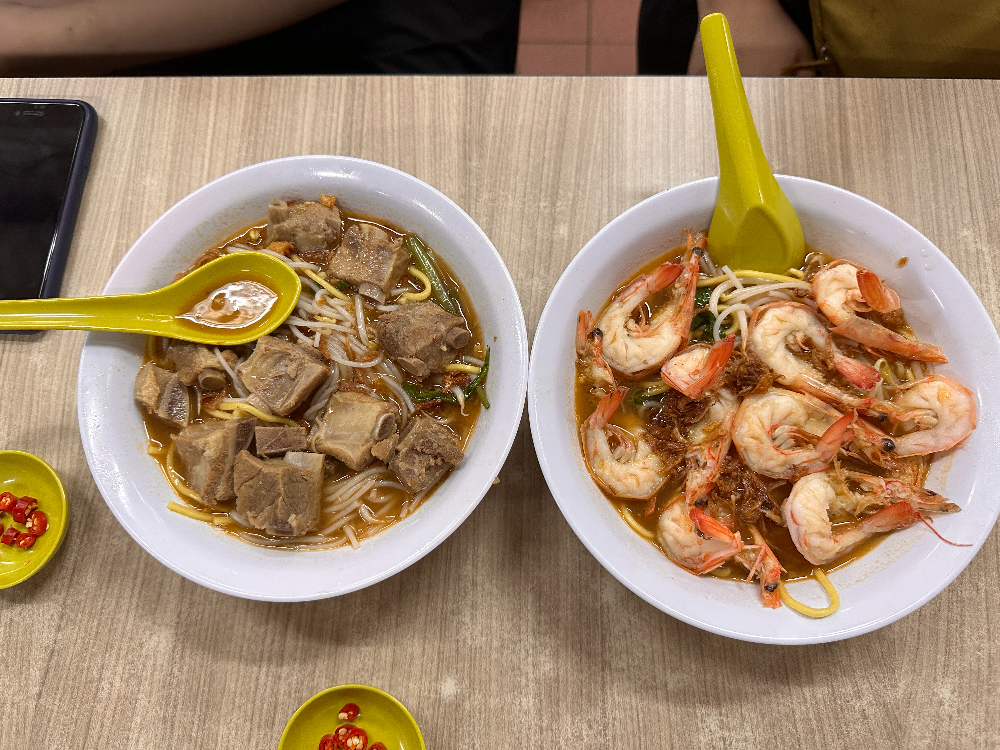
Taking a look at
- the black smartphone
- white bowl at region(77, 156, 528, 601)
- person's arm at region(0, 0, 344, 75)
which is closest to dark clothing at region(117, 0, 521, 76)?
person's arm at region(0, 0, 344, 75)

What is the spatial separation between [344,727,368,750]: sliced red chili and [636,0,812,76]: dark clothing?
283cm

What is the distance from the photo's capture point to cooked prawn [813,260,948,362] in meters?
1.75

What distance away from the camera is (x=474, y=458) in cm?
174

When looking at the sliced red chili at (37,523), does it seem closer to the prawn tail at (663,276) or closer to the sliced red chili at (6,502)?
the sliced red chili at (6,502)

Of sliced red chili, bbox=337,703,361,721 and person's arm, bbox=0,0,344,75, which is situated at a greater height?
person's arm, bbox=0,0,344,75

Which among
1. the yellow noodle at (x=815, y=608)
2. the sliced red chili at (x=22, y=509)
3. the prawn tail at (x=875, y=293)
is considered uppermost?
the prawn tail at (x=875, y=293)

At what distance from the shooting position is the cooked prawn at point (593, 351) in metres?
1.79

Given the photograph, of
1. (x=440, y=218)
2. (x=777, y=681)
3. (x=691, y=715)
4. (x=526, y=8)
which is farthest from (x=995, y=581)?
(x=526, y=8)

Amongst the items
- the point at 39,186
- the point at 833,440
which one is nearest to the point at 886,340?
the point at 833,440

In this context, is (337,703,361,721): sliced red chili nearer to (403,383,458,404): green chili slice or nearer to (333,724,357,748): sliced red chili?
(333,724,357,748): sliced red chili

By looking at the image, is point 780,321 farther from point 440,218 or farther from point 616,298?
point 440,218

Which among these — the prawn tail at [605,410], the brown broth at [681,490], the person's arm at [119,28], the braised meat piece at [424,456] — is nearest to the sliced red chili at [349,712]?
the braised meat piece at [424,456]

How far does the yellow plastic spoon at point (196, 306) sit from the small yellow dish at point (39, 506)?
51 centimetres

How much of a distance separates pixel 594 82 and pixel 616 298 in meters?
0.86
